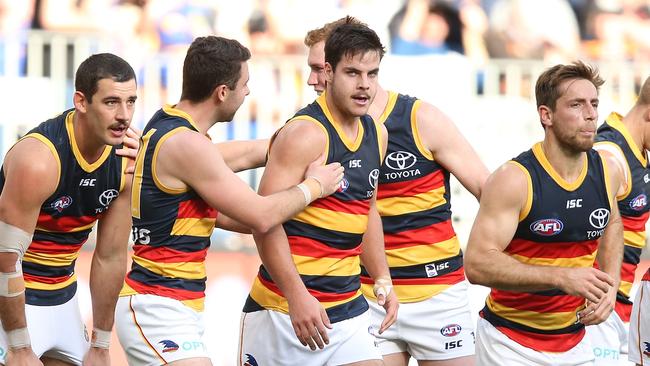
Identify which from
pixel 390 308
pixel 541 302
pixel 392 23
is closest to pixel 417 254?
pixel 390 308

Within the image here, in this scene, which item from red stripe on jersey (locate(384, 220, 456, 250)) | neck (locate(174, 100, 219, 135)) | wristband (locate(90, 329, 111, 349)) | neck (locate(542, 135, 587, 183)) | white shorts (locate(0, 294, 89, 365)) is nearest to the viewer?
neck (locate(174, 100, 219, 135))

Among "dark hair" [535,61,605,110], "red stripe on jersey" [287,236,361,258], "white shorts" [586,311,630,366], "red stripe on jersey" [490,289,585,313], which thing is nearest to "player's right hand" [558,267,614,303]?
"red stripe on jersey" [490,289,585,313]

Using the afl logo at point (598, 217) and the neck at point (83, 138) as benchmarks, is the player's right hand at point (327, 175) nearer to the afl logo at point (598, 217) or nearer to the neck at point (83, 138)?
the neck at point (83, 138)

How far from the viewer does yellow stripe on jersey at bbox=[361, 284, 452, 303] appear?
23.5 ft

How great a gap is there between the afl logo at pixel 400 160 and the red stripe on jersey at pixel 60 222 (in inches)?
64.6

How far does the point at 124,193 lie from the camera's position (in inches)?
259

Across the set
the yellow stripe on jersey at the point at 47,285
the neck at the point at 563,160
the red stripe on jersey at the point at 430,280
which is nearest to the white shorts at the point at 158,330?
the yellow stripe on jersey at the point at 47,285

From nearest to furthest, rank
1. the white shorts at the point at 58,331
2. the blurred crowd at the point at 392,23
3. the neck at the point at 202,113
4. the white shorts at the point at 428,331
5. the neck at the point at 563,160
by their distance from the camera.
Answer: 1. the neck at the point at 202,113
2. the neck at the point at 563,160
3. the white shorts at the point at 58,331
4. the white shorts at the point at 428,331
5. the blurred crowd at the point at 392,23

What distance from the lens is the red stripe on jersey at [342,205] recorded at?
618 centimetres

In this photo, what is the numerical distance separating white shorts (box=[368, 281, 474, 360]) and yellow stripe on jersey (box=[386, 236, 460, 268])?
0.67 feet

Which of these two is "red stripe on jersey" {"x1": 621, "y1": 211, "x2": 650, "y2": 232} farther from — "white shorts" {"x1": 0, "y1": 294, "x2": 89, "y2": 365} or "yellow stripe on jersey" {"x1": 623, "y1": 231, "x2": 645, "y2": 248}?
"white shorts" {"x1": 0, "y1": 294, "x2": 89, "y2": 365}

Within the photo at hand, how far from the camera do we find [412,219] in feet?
23.6

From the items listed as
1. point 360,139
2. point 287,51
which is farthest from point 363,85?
point 287,51

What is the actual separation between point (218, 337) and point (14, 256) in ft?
15.6
